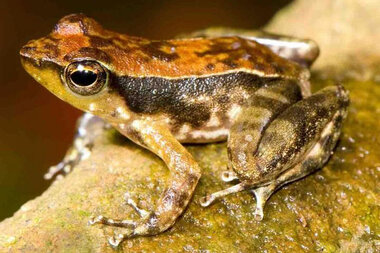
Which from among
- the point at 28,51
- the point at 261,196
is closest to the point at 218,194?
the point at 261,196

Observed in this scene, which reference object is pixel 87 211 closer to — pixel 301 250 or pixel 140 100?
pixel 140 100

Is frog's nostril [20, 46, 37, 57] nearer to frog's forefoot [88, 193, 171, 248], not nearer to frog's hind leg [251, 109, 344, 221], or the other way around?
frog's forefoot [88, 193, 171, 248]

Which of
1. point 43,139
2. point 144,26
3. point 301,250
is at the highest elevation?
point 301,250

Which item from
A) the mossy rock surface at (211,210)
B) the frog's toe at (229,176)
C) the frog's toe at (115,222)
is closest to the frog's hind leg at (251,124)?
the frog's toe at (229,176)

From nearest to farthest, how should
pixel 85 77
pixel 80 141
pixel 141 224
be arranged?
pixel 141 224 < pixel 85 77 < pixel 80 141

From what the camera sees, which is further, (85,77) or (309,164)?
(309,164)

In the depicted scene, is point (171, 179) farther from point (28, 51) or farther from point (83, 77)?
point (28, 51)

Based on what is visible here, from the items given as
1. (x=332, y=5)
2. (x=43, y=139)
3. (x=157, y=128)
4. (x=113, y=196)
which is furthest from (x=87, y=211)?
(x=332, y=5)
